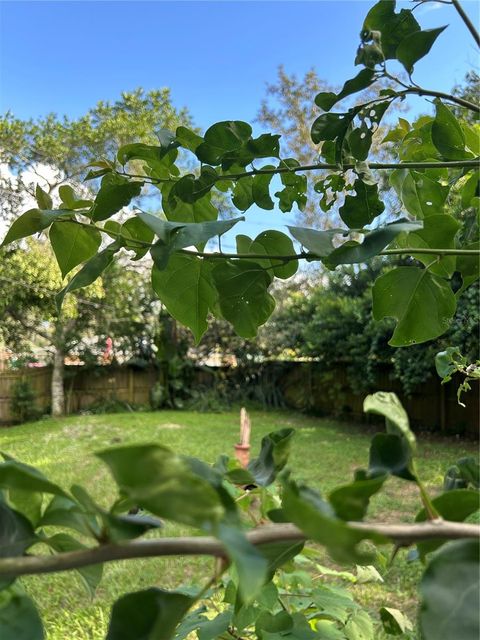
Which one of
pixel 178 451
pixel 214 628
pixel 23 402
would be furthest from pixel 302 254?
pixel 23 402

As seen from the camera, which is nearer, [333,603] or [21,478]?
[21,478]

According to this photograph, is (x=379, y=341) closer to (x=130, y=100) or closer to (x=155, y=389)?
(x=155, y=389)

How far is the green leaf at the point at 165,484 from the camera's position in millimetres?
173

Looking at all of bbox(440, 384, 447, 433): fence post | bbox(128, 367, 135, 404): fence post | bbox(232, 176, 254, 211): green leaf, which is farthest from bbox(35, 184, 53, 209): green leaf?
bbox(128, 367, 135, 404): fence post

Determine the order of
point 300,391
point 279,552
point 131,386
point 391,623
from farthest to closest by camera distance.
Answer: point 131,386, point 300,391, point 391,623, point 279,552

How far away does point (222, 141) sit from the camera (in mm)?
510

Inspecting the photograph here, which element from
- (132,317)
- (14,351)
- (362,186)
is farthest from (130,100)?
(362,186)

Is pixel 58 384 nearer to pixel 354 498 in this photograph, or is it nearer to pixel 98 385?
pixel 98 385

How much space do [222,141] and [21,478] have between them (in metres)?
0.39

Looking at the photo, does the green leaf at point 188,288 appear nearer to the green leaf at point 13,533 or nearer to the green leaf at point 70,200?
the green leaf at point 70,200

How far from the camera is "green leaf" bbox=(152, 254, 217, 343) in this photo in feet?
1.64

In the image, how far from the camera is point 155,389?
10688 mm

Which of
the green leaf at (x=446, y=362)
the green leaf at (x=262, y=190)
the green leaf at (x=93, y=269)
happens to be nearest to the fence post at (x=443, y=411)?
the green leaf at (x=446, y=362)

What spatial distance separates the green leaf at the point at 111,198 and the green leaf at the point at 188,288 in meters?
0.06
